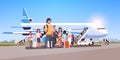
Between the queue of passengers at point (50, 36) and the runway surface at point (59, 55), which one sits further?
the queue of passengers at point (50, 36)

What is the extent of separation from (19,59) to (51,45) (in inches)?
466

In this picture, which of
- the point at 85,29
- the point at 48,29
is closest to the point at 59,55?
the point at 48,29

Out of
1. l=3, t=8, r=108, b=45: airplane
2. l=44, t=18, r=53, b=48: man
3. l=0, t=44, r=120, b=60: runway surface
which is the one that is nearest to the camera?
l=0, t=44, r=120, b=60: runway surface

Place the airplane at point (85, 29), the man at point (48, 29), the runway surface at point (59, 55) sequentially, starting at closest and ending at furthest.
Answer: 1. the runway surface at point (59, 55)
2. the man at point (48, 29)
3. the airplane at point (85, 29)

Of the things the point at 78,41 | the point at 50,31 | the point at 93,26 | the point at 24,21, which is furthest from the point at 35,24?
the point at 50,31

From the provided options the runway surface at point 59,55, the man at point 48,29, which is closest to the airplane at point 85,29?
the man at point 48,29

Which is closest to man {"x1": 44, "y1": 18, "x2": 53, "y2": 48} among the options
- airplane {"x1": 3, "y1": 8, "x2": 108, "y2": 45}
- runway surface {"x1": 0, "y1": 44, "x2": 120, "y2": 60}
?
runway surface {"x1": 0, "y1": 44, "x2": 120, "y2": 60}

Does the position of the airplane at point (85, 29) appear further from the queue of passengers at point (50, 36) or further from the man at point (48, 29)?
the man at point (48, 29)

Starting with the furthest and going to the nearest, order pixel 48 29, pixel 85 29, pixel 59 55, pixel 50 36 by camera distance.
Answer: pixel 85 29 < pixel 50 36 < pixel 48 29 < pixel 59 55

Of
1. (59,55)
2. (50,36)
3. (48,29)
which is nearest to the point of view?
(59,55)

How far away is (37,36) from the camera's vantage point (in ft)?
85.0

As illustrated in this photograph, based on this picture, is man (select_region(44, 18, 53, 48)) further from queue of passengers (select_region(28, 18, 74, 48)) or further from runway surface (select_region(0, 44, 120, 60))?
runway surface (select_region(0, 44, 120, 60))

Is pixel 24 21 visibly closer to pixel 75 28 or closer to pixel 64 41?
pixel 75 28

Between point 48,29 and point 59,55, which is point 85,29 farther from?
point 59,55
